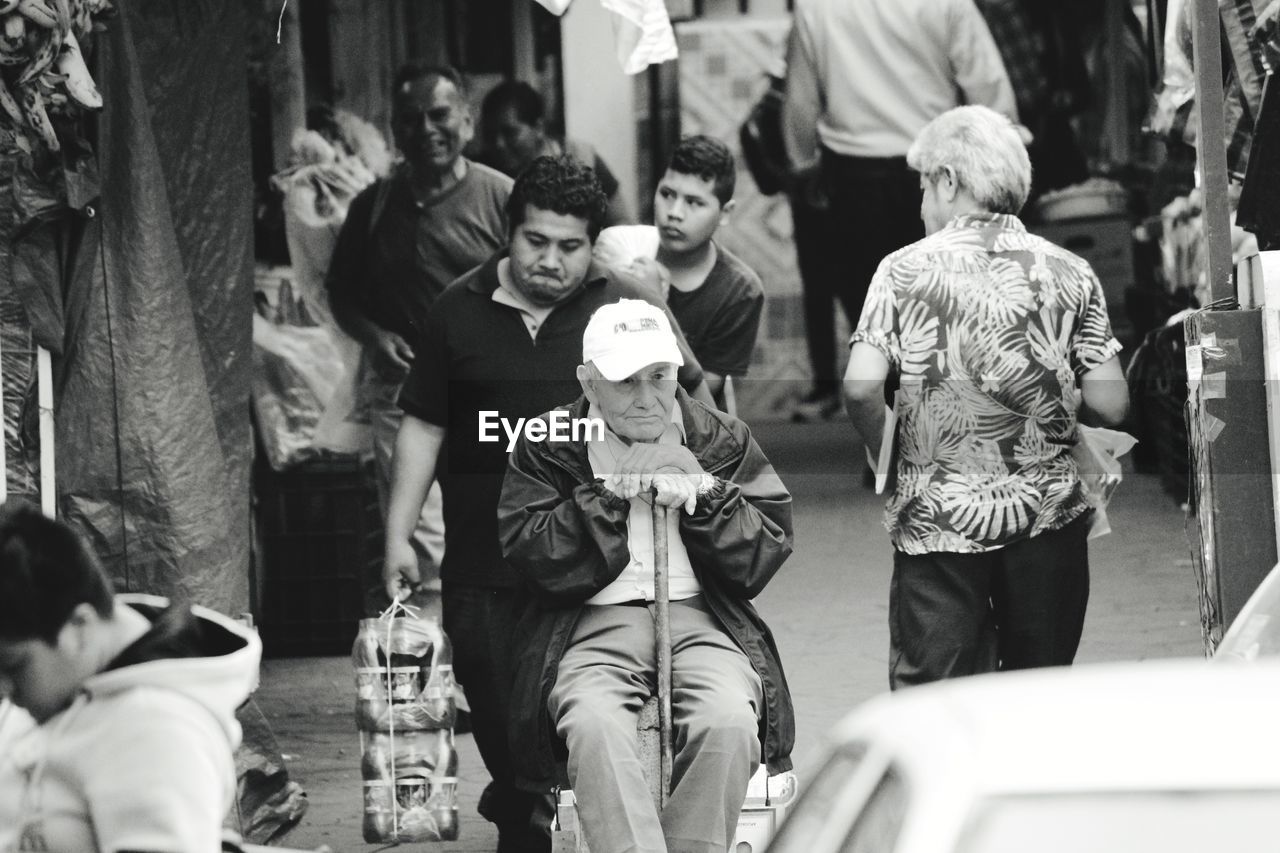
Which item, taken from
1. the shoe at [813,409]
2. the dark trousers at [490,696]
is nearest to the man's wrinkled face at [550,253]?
the dark trousers at [490,696]

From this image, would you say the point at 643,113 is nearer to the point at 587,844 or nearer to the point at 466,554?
the point at 466,554

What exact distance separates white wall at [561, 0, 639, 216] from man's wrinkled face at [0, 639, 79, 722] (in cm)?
448

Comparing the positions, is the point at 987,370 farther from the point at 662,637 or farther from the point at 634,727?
the point at 634,727

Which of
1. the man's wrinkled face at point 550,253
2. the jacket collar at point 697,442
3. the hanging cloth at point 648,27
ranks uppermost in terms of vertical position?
the hanging cloth at point 648,27

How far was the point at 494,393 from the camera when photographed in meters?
5.56

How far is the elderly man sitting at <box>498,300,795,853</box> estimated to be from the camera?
470 cm

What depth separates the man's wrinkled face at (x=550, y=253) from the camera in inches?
216

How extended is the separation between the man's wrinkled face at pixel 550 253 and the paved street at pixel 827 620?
1.68m

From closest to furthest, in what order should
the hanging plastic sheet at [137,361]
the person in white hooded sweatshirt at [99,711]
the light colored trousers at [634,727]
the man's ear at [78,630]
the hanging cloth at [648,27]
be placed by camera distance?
the person in white hooded sweatshirt at [99,711] < the man's ear at [78,630] < the light colored trousers at [634,727] < the hanging plastic sheet at [137,361] < the hanging cloth at [648,27]

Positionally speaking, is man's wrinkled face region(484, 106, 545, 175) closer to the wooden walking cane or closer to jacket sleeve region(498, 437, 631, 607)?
jacket sleeve region(498, 437, 631, 607)

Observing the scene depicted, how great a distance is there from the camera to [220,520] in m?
5.73

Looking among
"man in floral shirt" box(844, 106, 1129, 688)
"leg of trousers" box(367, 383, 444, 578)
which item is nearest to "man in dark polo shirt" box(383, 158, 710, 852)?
"man in floral shirt" box(844, 106, 1129, 688)

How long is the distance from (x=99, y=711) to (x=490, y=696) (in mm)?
2946

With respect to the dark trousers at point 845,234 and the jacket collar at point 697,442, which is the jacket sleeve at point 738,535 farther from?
the dark trousers at point 845,234
